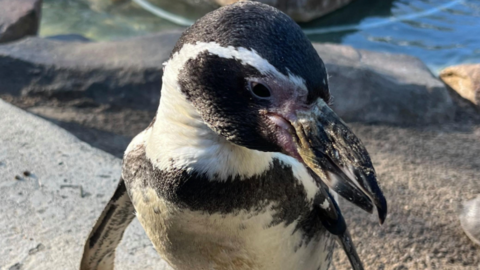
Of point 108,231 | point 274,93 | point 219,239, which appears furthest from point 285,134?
point 108,231

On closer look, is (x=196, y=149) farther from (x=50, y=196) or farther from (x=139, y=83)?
(x=139, y=83)

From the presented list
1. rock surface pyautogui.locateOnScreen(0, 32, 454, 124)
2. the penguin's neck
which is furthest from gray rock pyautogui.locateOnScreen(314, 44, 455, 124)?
the penguin's neck

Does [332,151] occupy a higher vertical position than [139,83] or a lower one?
higher

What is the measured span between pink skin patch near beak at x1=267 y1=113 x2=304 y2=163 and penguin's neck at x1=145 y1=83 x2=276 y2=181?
0.20 meters

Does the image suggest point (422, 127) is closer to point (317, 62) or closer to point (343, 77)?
point (343, 77)

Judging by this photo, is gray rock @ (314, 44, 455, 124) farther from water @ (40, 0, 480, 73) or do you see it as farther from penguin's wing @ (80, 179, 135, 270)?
penguin's wing @ (80, 179, 135, 270)

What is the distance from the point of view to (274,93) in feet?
3.46

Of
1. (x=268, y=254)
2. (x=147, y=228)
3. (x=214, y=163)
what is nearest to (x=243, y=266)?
(x=268, y=254)

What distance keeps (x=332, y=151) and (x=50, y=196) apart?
1.90 meters

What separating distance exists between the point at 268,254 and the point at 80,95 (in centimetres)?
263

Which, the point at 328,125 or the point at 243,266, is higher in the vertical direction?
the point at 328,125

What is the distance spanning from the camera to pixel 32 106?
145 inches

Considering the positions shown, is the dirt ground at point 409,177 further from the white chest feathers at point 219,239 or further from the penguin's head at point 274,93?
the penguin's head at point 274,93

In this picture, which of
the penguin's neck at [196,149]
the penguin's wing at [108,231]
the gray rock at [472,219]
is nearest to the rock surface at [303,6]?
the gray rock at [472,219]
